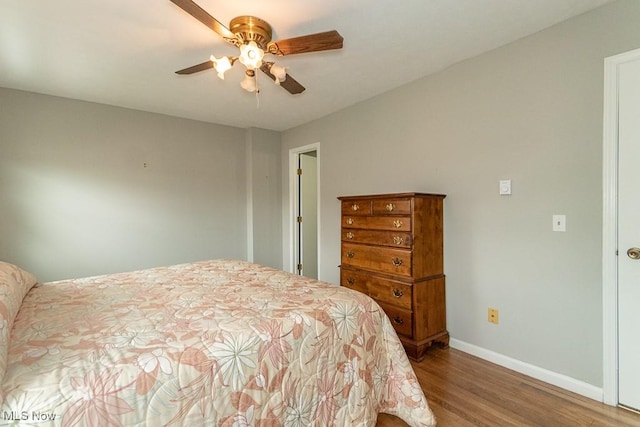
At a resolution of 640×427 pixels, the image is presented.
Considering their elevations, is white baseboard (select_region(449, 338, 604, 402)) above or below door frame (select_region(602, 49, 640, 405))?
below

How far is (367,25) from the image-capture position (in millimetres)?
1948

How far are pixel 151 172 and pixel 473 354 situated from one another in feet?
12.2

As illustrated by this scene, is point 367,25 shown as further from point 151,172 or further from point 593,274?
point 151,172

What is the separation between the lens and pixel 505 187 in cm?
221

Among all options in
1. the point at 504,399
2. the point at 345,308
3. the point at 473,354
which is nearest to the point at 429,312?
the point at 473,354

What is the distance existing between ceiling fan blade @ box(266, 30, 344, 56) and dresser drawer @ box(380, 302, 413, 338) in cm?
189

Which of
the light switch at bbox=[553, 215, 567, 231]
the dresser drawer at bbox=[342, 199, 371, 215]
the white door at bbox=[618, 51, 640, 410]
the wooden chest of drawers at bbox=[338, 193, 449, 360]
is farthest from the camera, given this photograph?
the dresser drawer at bbox=[342, 199, 371, 215]

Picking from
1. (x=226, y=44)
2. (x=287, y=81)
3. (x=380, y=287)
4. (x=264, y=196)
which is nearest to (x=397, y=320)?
(x=380, y=287)

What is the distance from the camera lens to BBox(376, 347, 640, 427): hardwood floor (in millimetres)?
1643

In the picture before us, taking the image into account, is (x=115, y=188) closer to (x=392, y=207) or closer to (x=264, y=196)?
(x=264, y=196)

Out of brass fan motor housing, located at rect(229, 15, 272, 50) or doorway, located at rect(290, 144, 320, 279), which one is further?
doorway, located at rect(290, 144, 320, 279)

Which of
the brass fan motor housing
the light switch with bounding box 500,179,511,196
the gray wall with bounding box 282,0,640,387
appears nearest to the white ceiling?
the brass fan motor housing

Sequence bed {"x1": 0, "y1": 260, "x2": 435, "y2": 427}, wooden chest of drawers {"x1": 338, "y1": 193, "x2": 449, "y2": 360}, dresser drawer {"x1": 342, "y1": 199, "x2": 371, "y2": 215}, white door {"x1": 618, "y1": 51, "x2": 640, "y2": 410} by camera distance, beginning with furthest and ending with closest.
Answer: dresser drawer {"x1": 342, "y1": 199, "x2": 371, "y2": 215} → wooden chest of drawers {"x1": 338, "y1": 193, "x2": 449, "y2": 360} → white door {"x1": 618, "y1": 51, "x2": 640, "y2": 410} → bed {"x1": 0, "y1": 260, "x2": 435, "y2": 427}

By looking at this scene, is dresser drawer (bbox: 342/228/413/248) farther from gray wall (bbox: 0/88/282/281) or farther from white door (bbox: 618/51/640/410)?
gray wall (bbox: 0/88/282/281)
